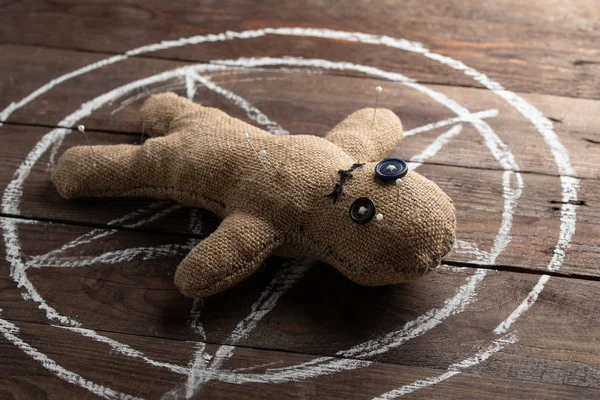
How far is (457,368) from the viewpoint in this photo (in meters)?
0.91

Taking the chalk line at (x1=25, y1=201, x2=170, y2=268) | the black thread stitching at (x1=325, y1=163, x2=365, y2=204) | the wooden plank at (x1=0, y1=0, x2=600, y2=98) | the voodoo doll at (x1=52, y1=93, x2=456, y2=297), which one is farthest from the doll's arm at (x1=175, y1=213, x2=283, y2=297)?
the wooden plank at (x1=0, y1=0, x2=600, y2=98)

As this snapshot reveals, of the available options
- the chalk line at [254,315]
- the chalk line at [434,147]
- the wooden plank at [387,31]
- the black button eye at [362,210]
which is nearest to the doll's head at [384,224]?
the black button eye at [362,210]

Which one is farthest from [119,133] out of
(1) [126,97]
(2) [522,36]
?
(2) [522,36]

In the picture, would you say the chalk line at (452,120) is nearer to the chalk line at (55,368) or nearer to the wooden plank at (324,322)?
the wooden plank at (324,322)

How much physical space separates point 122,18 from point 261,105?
0.45m

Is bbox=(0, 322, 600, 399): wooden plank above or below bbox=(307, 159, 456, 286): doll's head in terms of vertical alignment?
below

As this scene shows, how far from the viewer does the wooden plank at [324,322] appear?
3.00 feet

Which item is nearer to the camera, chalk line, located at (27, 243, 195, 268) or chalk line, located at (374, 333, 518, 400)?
chalk line, located at (374, 333, 518, 400)

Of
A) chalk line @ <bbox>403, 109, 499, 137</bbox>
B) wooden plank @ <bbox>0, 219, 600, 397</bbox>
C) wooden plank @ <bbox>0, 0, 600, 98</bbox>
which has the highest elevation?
wooden plank @ <bbox>0, 0, 600, 98</bbox>

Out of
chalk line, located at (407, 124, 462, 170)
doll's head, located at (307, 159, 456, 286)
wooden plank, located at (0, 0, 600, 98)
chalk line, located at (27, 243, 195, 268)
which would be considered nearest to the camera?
doll's head, located at (307, 159, 456, 286)

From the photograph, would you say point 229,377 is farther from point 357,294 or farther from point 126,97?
point 126,97

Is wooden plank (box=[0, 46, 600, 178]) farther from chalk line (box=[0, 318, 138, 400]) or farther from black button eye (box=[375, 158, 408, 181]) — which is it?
chalk line (box=[0, 318, 138, 400])

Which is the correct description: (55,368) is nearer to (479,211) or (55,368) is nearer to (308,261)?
(308,261)

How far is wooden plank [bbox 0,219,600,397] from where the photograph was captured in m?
0.91
